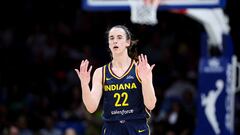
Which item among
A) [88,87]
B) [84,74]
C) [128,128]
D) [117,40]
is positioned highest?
[117,40]

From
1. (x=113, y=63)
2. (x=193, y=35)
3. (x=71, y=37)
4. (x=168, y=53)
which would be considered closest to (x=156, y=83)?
(x=168, y=53)

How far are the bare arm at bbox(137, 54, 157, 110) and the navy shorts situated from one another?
258 millimetres

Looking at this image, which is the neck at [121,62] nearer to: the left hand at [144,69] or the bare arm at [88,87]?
the bare arm at [88,87]

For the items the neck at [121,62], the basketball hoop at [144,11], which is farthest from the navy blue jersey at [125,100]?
the basketball hoop at [144,11]

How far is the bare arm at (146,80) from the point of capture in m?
6.99

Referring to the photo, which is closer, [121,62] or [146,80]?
[146,80]

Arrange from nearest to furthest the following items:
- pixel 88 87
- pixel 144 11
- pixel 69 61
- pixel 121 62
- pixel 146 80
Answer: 1. pixel 146 80
2. pixel 88 87
3. pixel 121 62
4. pixel 144 11
5. pixel 69 61

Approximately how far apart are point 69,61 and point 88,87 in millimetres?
9433

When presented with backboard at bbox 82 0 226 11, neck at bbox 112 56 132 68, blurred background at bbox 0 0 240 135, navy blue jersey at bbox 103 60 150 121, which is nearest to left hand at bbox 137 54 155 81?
navy blue jersey at bbox 103 60 150 121

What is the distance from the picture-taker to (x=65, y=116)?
15.3 metres

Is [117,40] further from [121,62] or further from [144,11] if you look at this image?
[144,11]

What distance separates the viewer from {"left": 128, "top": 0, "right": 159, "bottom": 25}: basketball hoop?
37.2ft

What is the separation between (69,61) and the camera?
1650 cm

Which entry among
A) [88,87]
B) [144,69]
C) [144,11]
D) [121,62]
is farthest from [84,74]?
[144,11]
